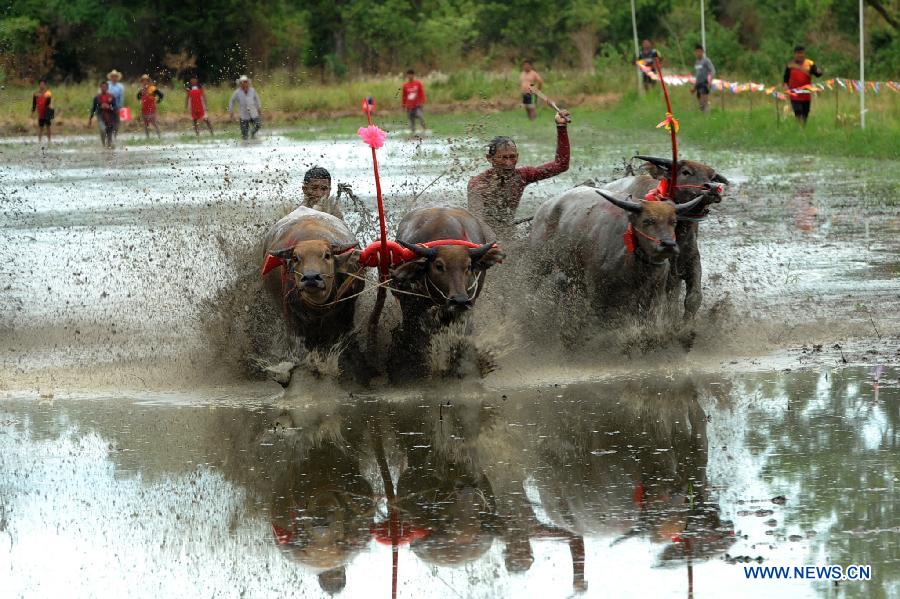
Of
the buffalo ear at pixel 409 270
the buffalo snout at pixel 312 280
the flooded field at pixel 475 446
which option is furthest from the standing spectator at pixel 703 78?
the buffalo snout at pixel 312 280

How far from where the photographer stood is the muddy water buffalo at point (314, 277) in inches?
377

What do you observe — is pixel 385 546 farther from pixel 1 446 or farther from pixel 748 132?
pixel 748 132

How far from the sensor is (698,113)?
32.5m

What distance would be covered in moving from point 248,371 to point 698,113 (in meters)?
23.6

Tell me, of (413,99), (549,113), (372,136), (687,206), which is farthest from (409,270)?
(549,113)

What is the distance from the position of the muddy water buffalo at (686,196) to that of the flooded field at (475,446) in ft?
0.95

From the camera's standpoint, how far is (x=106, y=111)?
1352 inches

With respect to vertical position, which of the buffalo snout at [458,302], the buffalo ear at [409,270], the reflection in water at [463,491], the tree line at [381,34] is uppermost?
the tree line at [381,34]

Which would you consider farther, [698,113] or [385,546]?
[698,113]

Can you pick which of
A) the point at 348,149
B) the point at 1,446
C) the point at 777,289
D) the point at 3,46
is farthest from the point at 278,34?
the point at 1,446

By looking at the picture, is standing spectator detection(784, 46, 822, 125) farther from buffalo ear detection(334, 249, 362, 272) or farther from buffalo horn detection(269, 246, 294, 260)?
buffalo horn detection(269, 246, 294, 260)

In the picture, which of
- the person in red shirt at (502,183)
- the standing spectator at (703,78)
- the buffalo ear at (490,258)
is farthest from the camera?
the standing spectator at (703,78)

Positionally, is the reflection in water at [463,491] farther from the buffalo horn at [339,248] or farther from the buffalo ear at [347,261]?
the buffalo horn at [339,248]

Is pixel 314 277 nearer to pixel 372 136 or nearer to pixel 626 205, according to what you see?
pixel 372 136
